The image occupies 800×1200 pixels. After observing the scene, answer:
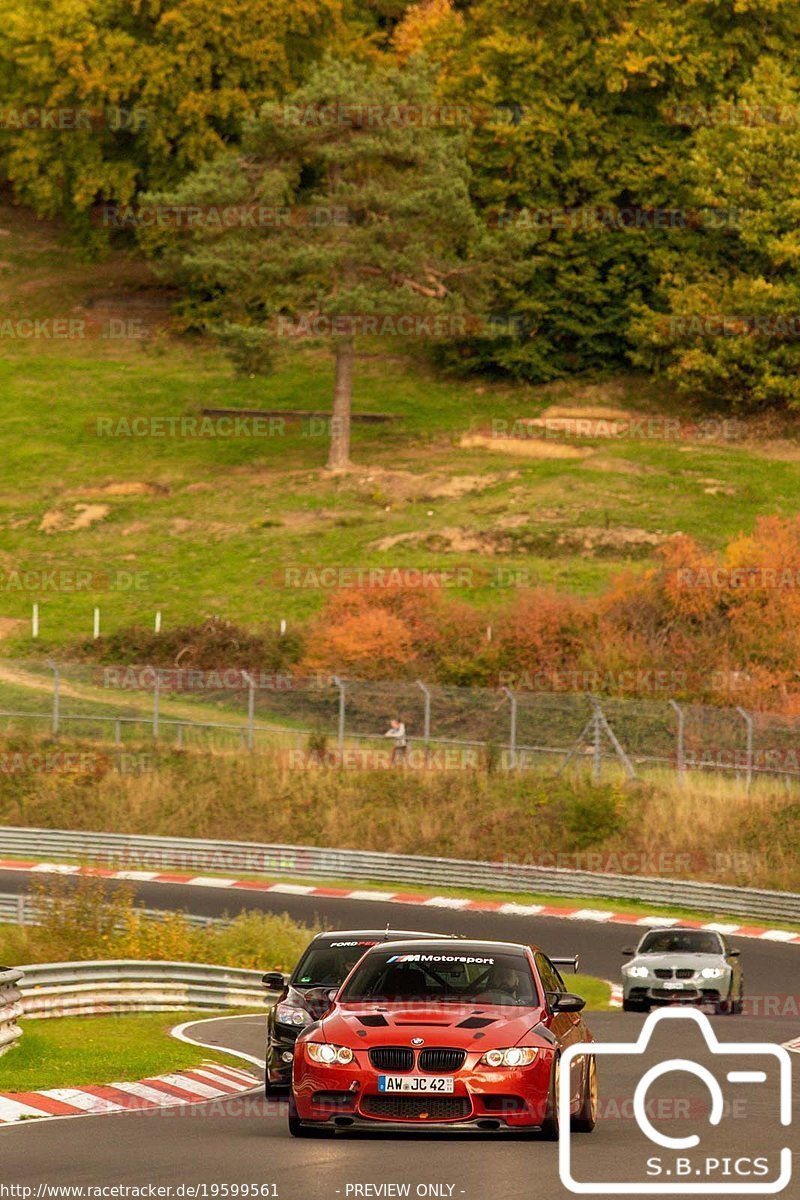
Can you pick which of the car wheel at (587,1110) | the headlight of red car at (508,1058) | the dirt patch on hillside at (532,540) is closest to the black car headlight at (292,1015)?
the car wheel at (587,1110)

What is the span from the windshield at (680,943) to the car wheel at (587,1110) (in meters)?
13.9

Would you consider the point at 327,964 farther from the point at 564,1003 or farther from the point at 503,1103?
the point at 503,1103

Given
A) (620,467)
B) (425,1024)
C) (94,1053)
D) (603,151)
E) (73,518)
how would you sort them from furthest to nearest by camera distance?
(603,151) → (73,518) → (620,467) → (94,1053) → (425,1024)

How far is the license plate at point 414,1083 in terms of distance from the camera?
1388 cm

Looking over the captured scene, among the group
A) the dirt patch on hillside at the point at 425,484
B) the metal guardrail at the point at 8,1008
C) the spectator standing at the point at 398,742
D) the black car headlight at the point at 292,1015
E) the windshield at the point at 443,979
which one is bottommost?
the spectator standing at the point at 398,742

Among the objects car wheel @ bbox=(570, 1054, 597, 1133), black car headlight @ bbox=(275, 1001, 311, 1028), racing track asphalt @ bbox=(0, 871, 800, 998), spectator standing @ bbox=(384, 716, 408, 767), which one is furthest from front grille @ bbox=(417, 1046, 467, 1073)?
spectator standing @ bbox=(384, 716, 408, 767)

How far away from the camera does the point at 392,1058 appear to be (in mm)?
13984

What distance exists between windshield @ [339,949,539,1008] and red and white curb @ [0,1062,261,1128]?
2.30 m

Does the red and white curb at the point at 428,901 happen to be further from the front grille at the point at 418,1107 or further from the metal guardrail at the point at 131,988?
the front grille at the point at 418,1107

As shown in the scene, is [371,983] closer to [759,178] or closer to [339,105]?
[339,105]

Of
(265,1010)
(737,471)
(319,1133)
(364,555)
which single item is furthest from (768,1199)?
(737,471)

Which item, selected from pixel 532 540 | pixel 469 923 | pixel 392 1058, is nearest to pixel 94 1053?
pixel 392 1058

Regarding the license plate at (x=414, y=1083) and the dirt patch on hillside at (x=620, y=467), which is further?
the dirt patch on hillside at (x=620, y=467)

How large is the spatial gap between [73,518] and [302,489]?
302 inches
